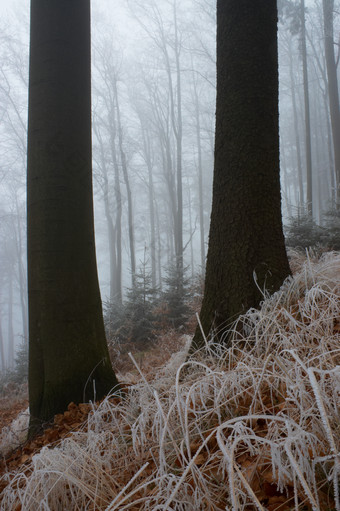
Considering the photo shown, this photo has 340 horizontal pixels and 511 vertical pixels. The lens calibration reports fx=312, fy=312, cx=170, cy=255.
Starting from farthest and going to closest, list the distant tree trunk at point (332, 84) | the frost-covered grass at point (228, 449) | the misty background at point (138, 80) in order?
the misty background at point (138, 80) → the distant tree trunk at point (332, 84) → the frost-covered grass at point (228, 449)

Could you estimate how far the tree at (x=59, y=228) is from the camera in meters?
2.73

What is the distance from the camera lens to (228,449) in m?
1.18

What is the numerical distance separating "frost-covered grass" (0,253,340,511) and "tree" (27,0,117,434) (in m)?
0.68

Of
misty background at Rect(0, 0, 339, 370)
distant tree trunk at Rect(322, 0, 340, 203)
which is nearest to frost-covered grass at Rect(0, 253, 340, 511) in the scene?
distant tree trunk at Rect(322, 0, 340, 203)

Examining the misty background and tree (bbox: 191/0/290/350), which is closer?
tree (bbox: 191/0/290/350)

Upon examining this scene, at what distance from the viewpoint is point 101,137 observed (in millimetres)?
20391

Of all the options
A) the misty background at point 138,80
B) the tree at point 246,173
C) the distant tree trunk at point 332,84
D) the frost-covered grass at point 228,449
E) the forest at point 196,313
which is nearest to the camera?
the frost-covered grass at point 228,449

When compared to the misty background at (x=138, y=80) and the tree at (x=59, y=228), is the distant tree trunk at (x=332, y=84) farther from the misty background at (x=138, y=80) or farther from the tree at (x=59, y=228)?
the tree at (x=59, y=228)

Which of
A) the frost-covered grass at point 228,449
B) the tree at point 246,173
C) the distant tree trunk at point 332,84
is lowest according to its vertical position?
the frost-covered grass at point 228,449

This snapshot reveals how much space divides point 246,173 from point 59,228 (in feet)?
5.61

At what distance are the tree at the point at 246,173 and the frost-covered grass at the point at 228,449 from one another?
401mm

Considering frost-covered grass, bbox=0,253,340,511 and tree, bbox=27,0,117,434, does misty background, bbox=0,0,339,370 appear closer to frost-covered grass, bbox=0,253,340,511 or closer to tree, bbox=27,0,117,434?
tree, bbox=27,0,117,434

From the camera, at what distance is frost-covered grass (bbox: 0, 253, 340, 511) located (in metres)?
0.94

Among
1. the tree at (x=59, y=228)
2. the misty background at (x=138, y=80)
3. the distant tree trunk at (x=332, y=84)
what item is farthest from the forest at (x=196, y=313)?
the misty background at (x=138, y=80)
